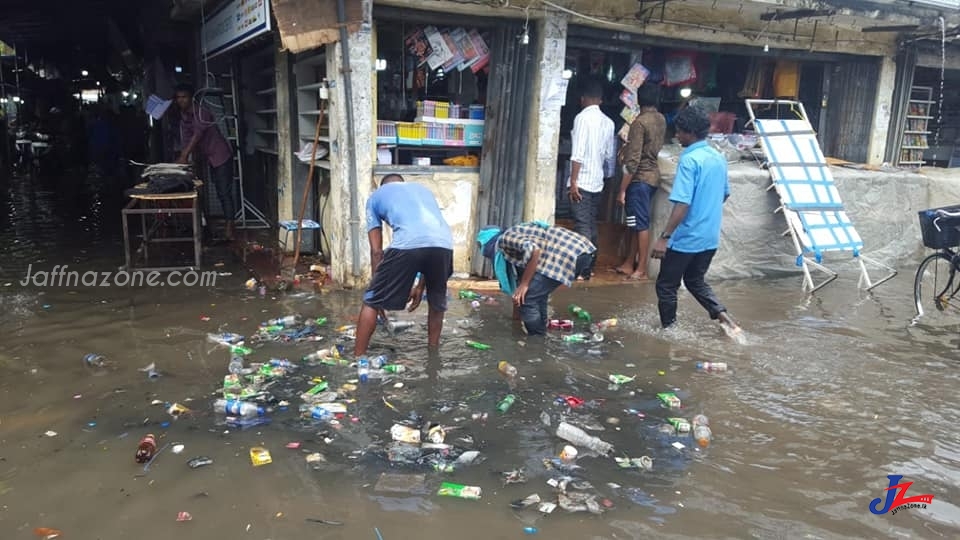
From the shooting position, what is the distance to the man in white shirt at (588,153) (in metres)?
7.46

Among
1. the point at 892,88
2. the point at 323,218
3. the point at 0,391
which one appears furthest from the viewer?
the point at 892,88

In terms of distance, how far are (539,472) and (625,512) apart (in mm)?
505

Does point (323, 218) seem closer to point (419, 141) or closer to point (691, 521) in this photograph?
point (419, 141)

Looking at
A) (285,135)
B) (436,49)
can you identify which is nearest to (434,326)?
(436,49)

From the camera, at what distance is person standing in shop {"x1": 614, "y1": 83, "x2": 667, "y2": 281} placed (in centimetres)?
754

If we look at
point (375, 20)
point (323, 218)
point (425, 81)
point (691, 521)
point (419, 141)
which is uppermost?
point (375, 20)

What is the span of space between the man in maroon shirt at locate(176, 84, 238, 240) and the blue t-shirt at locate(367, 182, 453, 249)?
4629 millimetres

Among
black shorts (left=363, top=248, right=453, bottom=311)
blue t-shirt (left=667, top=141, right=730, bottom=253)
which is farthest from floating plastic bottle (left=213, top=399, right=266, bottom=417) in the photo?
blue t-shirt (left=667, top=141, right=730, bottom=253)

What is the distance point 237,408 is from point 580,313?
3.33 meters

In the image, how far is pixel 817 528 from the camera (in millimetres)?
3045

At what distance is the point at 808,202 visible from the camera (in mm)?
7777

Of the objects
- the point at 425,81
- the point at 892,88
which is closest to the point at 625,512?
the point at 425,81

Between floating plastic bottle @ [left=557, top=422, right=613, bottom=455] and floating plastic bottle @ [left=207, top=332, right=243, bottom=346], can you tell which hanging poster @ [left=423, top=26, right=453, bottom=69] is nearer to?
floating plastic bottle @ [left=207, top=332, right=243, bottom=346]

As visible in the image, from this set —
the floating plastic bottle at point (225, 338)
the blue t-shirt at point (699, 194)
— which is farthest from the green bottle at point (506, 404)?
the floating plastic bottle at point (225, 338)
